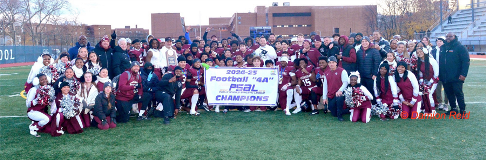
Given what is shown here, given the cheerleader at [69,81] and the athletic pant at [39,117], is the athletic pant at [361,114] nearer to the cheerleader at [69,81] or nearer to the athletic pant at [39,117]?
the cheerleader at [69,81]

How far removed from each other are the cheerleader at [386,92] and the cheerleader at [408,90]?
16cm

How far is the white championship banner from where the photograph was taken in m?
8.05

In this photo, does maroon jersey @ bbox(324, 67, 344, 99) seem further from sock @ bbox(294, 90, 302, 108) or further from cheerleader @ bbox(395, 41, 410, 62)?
cheerleader @ bbox(395, 41, 410, 62)

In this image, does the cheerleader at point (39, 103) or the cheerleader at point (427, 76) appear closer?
the cheerleader at point (39, 103)

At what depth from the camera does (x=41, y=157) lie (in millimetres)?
4625

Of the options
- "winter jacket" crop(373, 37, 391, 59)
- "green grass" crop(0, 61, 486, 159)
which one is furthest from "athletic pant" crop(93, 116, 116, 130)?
"winter jacket" crop(373, 37, 391, 59)

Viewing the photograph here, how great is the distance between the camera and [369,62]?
745 cm

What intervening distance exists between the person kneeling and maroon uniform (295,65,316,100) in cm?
402

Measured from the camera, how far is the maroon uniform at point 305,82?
26.0 feet

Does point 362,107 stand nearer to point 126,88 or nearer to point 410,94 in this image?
point 410,94

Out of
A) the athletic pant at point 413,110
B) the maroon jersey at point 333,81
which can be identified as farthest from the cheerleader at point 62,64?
the athletic pant at point 413,110

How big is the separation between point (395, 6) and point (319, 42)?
44.1 m

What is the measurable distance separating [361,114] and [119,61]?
527 cm

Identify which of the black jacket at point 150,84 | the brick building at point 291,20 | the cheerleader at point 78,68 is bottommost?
the black jacket at point 150,84
